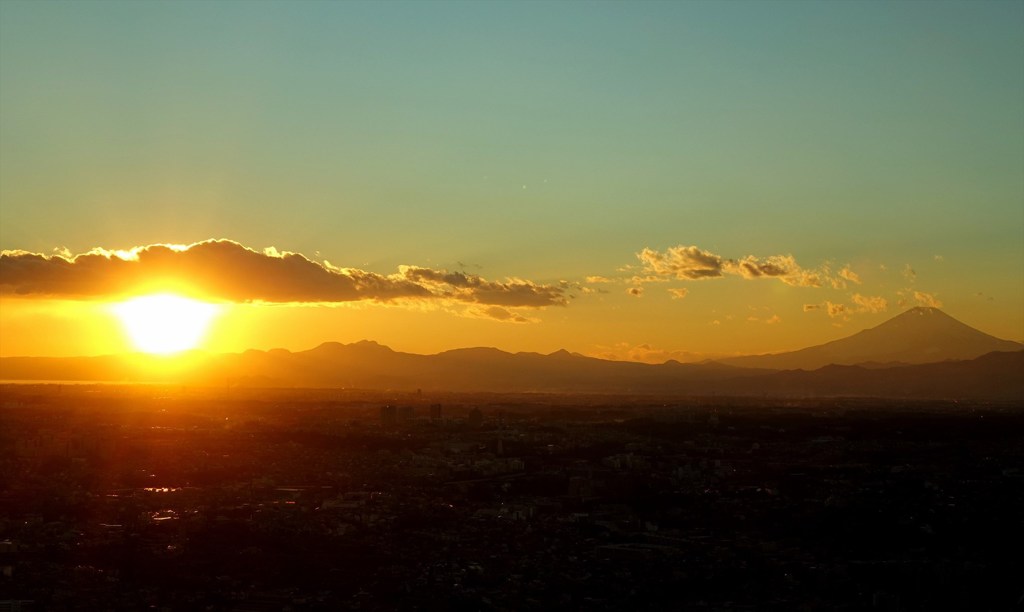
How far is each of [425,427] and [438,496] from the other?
3252cm

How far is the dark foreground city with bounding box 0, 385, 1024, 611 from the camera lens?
1822cm

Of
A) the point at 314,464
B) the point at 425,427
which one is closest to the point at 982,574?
the point at 314,464

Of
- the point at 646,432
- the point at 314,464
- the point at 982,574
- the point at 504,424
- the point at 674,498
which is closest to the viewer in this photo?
the point at 982,574

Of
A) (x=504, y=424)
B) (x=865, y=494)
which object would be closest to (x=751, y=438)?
(x=504, y=424)

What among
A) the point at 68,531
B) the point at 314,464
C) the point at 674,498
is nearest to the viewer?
the point at 68,531

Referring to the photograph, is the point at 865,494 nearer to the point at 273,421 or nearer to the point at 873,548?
the point at 873,548

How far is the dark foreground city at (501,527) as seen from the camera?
18.2 metres

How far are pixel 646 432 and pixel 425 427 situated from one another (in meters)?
14.3

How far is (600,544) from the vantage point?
22.9 metres

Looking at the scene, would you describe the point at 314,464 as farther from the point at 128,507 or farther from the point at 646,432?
the point at 646,432

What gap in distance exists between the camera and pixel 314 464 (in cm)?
3888

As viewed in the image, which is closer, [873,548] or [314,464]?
[873,548]

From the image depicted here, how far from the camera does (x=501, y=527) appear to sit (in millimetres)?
24719

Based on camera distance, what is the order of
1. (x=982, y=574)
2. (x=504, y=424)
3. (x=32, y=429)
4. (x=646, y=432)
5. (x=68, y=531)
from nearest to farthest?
(x=982, y=574)
(x=68, y=531)
(x=32, y=429)
(x=646, y=432)
(x=504, y=424)
